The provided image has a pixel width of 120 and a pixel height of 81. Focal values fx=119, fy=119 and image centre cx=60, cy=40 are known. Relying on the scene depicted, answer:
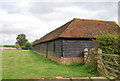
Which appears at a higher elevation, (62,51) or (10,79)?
(62,51)

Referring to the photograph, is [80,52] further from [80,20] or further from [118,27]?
[118,27]

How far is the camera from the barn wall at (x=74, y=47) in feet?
38.4

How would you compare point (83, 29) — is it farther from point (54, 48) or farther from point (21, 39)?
point (21, 39)

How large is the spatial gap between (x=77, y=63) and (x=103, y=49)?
3461 mm

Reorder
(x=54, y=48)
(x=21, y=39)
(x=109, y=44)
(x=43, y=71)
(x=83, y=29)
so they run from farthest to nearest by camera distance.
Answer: (x=21, y=39) < (x=54, y=48) < (x=83, y=29) < (x=109, y=44) < (x=43, y=71)

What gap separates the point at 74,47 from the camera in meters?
11.9

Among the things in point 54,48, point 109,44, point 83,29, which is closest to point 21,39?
point 54,48

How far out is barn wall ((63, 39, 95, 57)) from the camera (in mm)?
11694

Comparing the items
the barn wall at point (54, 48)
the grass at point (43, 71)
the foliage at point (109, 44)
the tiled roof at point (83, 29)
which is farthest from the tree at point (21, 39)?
the foliage at point (109, 44)

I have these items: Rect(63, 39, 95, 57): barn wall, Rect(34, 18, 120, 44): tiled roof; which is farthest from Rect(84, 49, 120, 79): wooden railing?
Rect(34, 18, 120, 44): tiled roof

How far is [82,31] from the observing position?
12891 millimetres

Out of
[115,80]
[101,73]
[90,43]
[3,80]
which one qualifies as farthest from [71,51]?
[3,80]

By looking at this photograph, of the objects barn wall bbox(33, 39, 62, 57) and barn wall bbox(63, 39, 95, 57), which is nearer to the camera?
barn wall bbox(63, 39, 95, 57)

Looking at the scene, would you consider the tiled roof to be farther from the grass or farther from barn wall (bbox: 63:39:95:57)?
the grass
